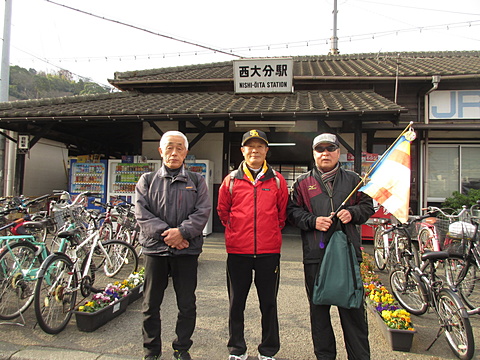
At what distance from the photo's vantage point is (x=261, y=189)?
2.59 meters

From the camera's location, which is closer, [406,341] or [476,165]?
[406,341]

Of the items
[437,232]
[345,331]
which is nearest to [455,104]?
[437,232]

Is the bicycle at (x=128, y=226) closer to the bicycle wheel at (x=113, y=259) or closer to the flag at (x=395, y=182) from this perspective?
the bicycle wheel at (x=113, y=259)

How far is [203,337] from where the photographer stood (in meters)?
3.00

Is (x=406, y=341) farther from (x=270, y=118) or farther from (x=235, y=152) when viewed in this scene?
(x=235, y=152)

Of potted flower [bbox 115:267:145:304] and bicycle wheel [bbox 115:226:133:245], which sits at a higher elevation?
bicycle wheel [bbox 115:226:133:245]

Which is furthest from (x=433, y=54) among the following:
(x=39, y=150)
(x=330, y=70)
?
(x=39, y=150)

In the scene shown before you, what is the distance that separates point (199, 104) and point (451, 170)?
22.5 feet

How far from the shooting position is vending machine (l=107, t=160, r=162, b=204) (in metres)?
7.76

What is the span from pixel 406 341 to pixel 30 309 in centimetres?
420

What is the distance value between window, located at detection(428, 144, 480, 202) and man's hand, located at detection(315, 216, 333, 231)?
22.8ft

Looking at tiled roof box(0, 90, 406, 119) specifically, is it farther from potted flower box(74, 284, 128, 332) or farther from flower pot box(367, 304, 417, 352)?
flower pot box(367, 304, 417, 352)

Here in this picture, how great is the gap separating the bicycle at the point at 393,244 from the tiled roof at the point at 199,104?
246 centimetres

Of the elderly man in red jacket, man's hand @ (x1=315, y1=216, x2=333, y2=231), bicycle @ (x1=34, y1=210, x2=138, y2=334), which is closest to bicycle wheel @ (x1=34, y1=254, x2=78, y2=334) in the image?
bicycle @ (x1=34, y1=210, x2=138, y2=334)
